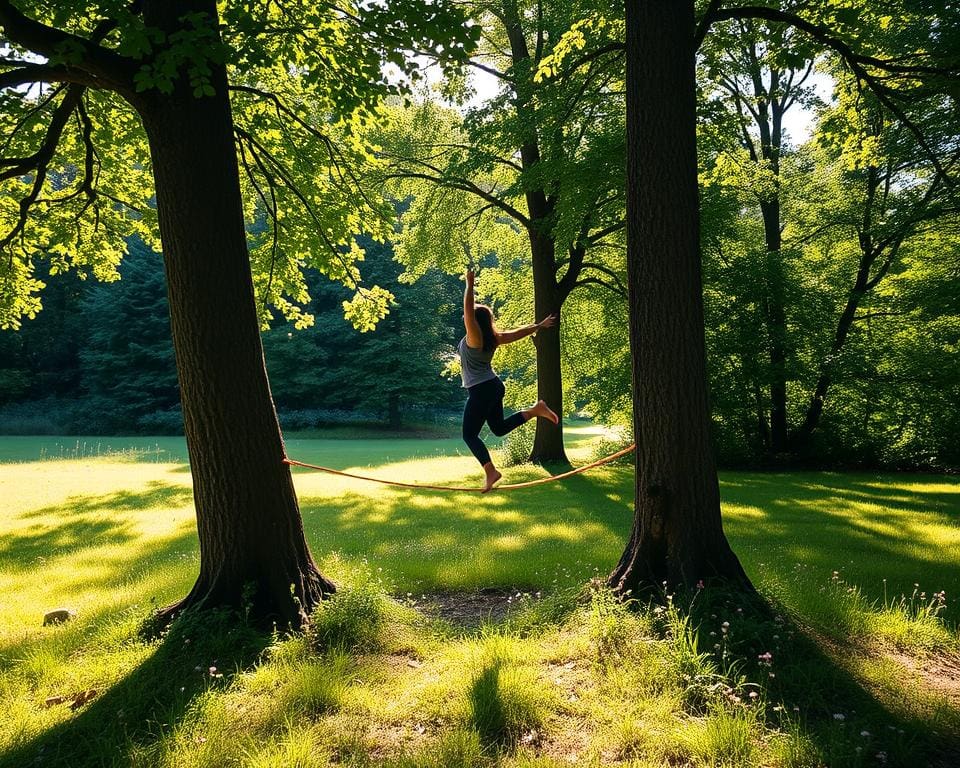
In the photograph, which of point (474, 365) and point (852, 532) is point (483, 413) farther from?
point (852, 532)

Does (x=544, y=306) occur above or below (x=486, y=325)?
above

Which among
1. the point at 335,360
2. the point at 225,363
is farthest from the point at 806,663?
the point at 335,360

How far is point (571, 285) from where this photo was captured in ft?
54.7

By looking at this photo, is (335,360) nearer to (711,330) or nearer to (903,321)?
(711,330)

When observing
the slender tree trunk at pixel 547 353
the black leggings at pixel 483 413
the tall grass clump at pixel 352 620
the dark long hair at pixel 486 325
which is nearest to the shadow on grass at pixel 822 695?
the tall grass clump at pixel 352 620

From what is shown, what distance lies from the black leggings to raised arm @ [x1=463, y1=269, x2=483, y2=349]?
0.44 meters

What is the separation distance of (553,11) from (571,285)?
6592mm

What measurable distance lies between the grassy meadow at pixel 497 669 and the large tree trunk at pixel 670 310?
466 millimetres

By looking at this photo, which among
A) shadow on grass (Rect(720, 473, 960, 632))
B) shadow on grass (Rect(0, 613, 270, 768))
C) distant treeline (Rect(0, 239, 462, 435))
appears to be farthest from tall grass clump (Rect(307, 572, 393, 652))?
distant treeline (Rect(0, 239, 462, 435))

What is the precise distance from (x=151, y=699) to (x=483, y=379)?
3.82 meters

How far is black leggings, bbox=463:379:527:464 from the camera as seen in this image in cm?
622

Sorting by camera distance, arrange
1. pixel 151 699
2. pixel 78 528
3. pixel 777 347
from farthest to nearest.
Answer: pixel 777 347 < pixel 78 528 < pixel 151 699

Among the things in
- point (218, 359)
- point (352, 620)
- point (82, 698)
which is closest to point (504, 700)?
point (352, 620)

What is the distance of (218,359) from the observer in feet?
14.9
